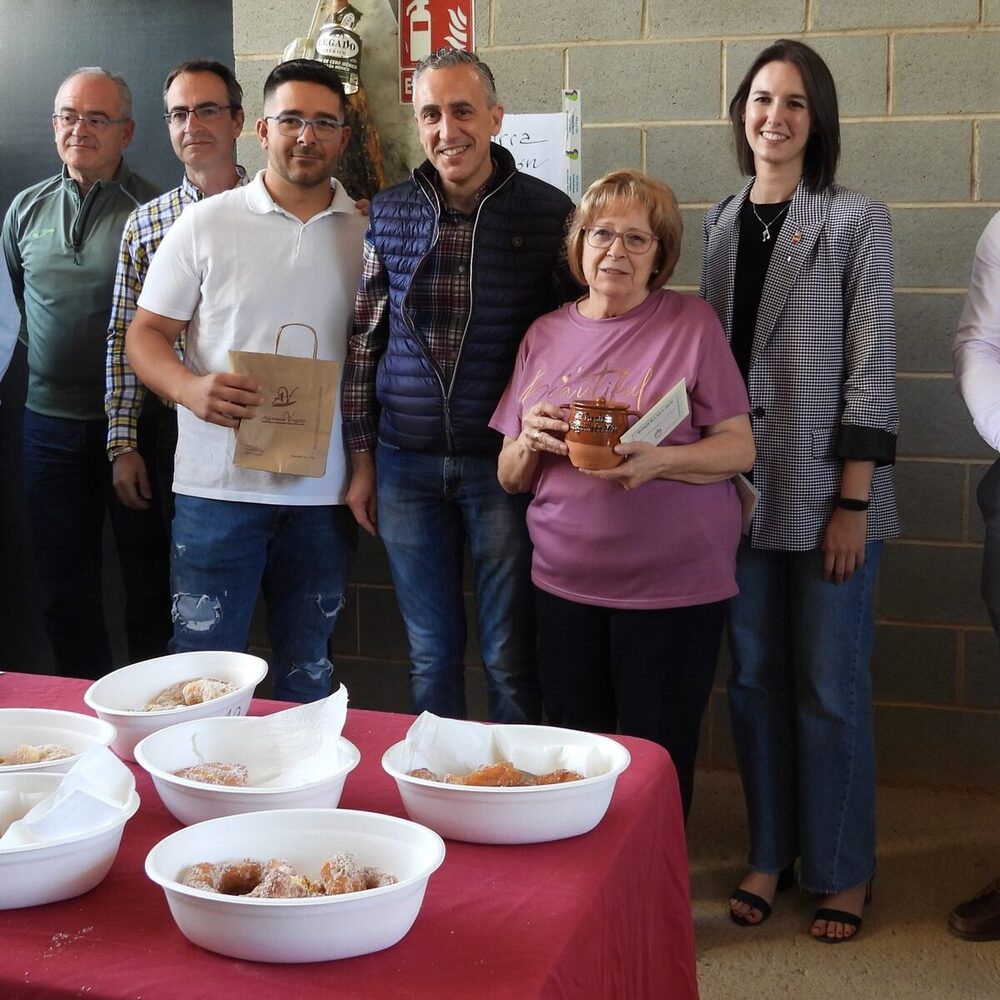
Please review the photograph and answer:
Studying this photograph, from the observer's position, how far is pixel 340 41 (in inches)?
113

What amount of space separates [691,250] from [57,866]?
2307 millimetres

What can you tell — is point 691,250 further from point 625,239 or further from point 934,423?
point 625,239

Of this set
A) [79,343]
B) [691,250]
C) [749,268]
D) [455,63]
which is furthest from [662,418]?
[79,343]

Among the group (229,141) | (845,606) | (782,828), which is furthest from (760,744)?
(229,141)

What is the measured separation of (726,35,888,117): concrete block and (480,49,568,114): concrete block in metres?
0.58

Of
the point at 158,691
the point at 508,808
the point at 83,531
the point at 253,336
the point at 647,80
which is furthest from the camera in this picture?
the point at 83,531

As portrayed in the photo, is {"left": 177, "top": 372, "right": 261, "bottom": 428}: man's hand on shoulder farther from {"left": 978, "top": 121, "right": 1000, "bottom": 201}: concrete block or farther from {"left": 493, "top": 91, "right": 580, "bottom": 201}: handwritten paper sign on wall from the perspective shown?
{"left": 978, "top": 121, "right": 1000, "bottom": 201}: concrete block

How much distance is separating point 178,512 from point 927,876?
1.77 metres

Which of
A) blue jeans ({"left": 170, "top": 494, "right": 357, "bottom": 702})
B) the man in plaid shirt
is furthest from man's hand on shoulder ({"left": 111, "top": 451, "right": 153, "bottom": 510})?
blue jeans ({"left": 170, "top": 494, "right": 357, "bottom": 702})

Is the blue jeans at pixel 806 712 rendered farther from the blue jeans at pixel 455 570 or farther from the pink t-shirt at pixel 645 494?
the blue jeans at pixel 455 570

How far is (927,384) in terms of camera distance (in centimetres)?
286

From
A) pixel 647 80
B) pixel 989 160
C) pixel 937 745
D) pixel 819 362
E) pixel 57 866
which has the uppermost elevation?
pixel 647 80

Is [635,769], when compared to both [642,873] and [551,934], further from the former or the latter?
[551,934]

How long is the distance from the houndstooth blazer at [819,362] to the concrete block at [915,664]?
2.74 feet
